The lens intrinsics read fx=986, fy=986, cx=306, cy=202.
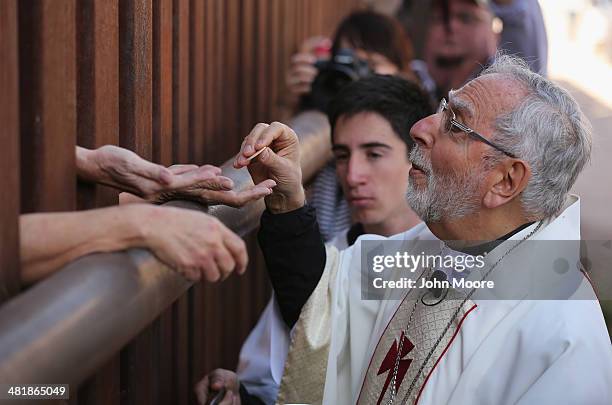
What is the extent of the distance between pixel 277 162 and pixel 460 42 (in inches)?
126

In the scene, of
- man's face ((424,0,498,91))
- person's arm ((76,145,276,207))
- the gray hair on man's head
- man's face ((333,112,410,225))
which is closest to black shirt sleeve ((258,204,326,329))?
person's arm ((76,145,276,207))

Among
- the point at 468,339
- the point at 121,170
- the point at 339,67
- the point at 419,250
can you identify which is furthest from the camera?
the point at 339,67

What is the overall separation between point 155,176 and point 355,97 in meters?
1.55

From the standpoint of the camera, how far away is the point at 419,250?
2730mm

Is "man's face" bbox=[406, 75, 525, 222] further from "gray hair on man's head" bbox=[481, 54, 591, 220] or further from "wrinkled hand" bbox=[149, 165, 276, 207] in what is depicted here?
"wrinkled hand" bbox=[149, 165, 276, 207]

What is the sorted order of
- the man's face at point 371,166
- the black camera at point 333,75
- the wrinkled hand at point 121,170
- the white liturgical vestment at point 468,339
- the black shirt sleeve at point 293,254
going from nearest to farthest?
the wrinkled hand at point 121,170, the white liturgical vestment at point 468,339, the black shirt sleeve at point 293,254, the man's face at point 371,166, the black camera at point 333,75

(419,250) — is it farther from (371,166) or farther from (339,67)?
(339,67)

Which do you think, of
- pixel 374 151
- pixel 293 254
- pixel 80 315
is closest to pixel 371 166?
pixel 374 151

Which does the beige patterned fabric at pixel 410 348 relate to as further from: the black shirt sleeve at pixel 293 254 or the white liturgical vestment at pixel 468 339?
the black shirt sleeve at pixel 293 254

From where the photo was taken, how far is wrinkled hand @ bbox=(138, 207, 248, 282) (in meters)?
1.66

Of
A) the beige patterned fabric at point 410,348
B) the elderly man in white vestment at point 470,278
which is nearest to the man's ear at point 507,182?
the elderly man in white vestment at point 470,278

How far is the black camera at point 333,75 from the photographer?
4.12 metres

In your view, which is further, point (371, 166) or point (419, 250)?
point (371, 166)

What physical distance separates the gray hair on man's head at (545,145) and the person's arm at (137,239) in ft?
3.24
